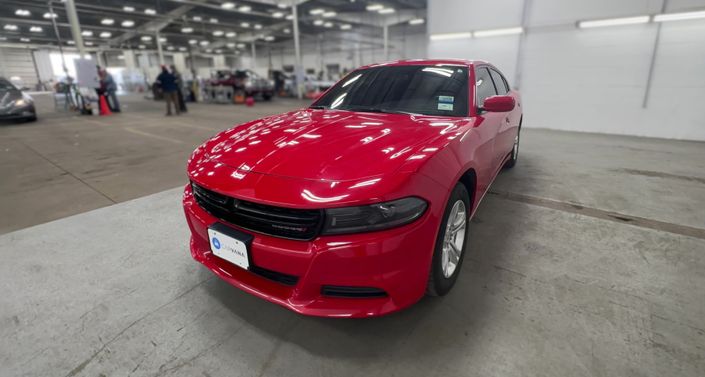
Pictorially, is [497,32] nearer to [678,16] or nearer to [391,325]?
[678,16]

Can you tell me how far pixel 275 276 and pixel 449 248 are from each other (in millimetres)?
879

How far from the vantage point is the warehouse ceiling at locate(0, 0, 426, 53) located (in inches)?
612

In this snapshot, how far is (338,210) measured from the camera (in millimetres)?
1250

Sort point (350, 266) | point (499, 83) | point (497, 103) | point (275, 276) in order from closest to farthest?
point (350, 266) < point (275, 276) < point (497, 103) < point (499, 83)

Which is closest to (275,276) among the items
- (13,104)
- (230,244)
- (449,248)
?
(230,244)

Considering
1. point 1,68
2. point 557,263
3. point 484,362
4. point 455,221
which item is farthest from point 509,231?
point 1,68

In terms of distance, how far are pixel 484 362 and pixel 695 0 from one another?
7944mm

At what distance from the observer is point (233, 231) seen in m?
1.43

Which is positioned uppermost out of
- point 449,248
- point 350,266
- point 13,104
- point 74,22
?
point 74,22

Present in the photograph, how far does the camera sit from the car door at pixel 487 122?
2.13 metres

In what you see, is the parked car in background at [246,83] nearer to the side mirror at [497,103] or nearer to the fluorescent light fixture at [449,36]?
the fluorescent light fixture at [449,36]

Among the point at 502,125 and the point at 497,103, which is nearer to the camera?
the point at 497,103

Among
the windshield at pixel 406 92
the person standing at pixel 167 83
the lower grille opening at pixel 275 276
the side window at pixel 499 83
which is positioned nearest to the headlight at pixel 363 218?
the lower grille opening at pixel 275 276

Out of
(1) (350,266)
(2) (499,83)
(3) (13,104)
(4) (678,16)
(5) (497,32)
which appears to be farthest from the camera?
(3) (13,104)
